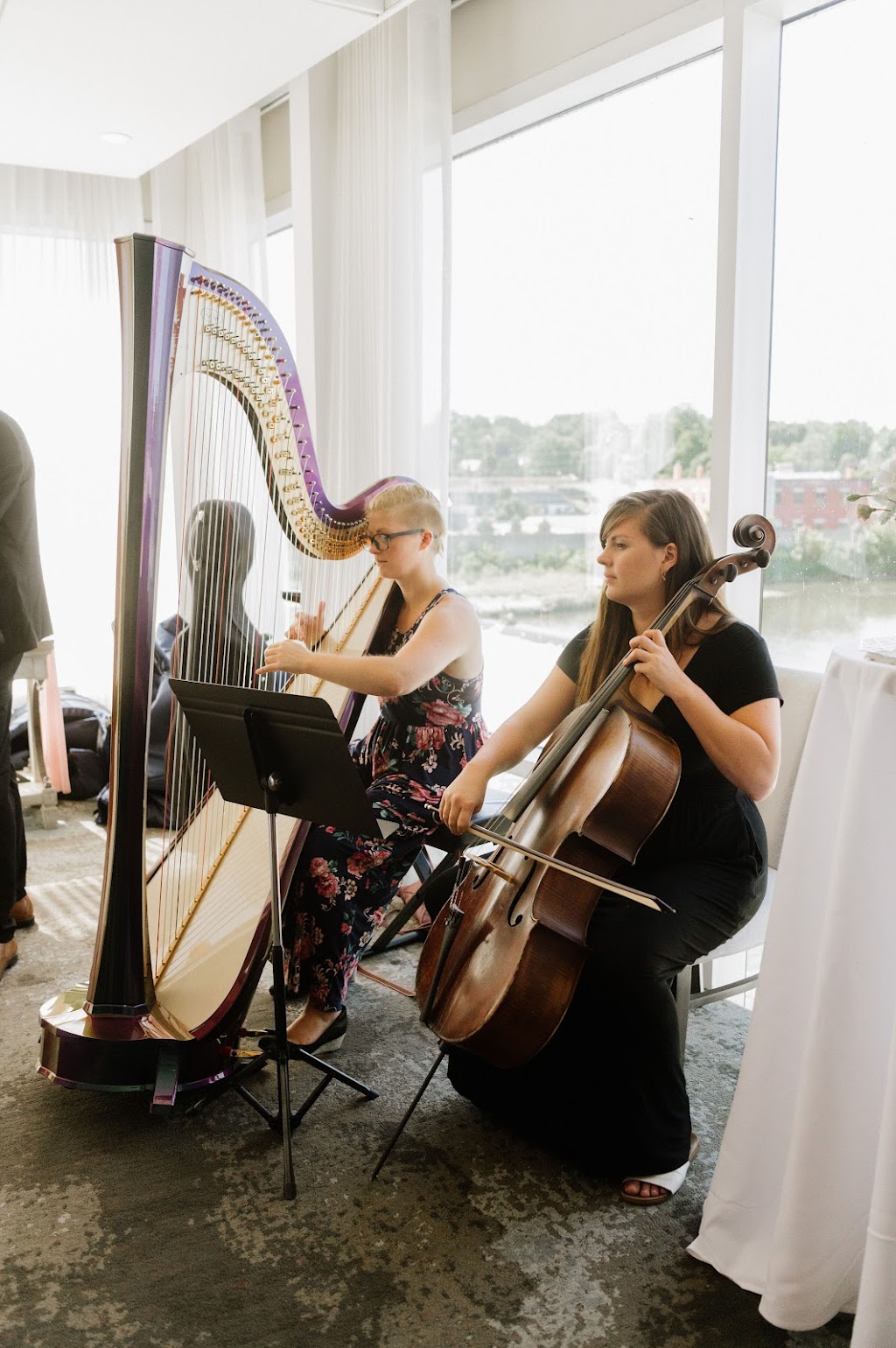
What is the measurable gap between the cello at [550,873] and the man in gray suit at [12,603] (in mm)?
1448

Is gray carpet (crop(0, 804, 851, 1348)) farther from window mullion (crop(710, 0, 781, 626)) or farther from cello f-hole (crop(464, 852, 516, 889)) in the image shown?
window mullion (crop(710, 0, 781, 626))

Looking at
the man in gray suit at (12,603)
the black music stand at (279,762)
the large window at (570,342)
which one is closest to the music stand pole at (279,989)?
the black music stand at (279,762)

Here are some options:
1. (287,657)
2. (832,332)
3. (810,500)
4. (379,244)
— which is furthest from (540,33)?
(287,657)

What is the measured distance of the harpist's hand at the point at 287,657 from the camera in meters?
2.25

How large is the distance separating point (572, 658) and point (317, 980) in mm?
882

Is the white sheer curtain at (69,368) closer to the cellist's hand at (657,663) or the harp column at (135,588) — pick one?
the harp column at (135,588)

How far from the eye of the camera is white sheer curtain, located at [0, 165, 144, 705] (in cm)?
536

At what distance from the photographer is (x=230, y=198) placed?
496 cm

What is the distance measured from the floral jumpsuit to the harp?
0.13 m

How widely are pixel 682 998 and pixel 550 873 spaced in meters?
0.43

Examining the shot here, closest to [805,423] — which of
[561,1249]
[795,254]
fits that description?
[795,254]

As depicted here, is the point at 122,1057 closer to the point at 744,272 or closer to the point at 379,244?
the point at 744,272

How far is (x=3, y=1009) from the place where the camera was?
276cm

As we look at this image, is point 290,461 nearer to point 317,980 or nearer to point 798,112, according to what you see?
point 317,980
